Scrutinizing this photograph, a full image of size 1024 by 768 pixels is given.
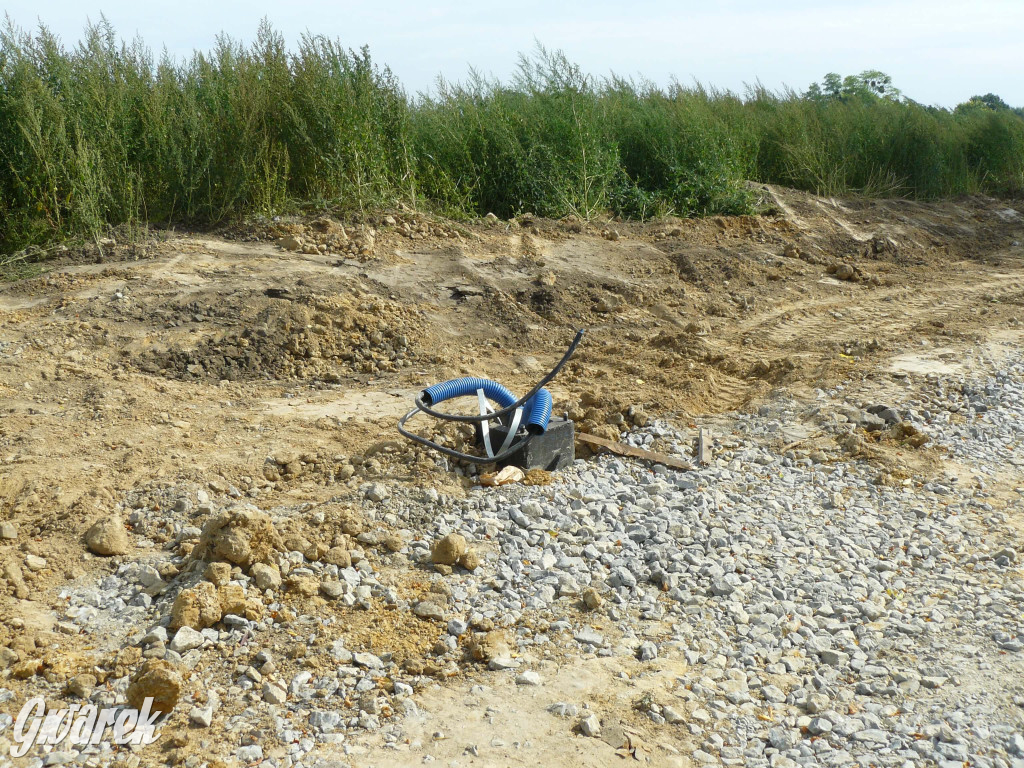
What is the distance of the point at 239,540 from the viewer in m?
3.61

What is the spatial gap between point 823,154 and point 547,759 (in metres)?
12.4

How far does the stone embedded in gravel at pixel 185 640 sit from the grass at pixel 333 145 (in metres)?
5.53

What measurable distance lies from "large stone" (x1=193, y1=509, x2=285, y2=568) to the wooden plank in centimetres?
201

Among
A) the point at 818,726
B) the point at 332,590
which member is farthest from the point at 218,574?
the point at 818,726

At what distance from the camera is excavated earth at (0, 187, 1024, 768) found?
3004 mm

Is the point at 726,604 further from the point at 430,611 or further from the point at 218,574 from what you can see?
the point at 218,574

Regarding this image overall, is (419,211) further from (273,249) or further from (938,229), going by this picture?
(938,229)

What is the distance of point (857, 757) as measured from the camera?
2883mm

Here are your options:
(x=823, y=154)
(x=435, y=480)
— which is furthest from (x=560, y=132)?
(x=435, y=480)

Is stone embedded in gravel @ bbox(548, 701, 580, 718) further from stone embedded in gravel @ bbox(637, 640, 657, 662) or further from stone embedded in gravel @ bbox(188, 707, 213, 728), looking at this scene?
stone embedded in gravel @ bbox(188, 707, 213, 728)

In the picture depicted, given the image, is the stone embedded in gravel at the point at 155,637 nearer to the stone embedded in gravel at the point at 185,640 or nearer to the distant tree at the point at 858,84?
the stone embedded in gravel at the point at 185,640

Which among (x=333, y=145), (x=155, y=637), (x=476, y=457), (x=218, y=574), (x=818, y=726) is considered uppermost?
(x=333, y=145)

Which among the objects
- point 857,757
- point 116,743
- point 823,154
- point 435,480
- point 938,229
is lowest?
point 857,757

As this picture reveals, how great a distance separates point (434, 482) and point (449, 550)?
0.74m
